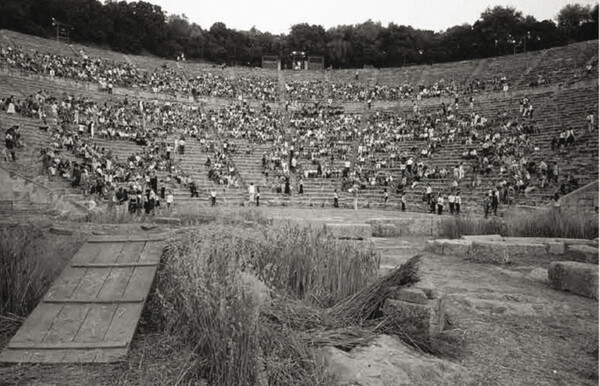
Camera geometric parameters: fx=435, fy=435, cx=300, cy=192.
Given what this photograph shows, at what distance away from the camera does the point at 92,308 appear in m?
3.95

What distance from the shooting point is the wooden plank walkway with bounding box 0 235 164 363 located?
335 cm

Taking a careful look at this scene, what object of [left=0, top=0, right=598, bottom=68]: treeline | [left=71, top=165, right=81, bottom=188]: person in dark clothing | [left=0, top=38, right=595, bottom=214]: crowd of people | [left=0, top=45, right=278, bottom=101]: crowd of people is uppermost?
[left=0, top=0, right=598, bottom=68]: treeline

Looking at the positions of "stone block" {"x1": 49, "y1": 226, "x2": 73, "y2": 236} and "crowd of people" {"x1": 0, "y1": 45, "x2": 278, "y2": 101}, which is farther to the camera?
"crowd of people" {"x1": 0, "y1": 45, "x2": 278, "y2": 101}

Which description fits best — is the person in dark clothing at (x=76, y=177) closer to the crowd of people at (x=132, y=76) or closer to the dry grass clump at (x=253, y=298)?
the dry grass clump at (x=253, y=298)

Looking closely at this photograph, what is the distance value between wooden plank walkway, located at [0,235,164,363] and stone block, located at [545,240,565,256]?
8.04 meters

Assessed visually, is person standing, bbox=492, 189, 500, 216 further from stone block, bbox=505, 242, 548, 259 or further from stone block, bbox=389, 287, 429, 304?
stone block, bbox=389, 287, 429, 304

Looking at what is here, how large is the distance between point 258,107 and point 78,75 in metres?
15.5

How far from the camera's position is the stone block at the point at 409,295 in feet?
14.5

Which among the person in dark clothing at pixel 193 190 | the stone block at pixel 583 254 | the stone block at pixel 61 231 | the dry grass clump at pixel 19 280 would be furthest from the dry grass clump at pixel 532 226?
the person in dark clothing at pixel 193 190

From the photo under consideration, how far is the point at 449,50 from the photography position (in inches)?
2486

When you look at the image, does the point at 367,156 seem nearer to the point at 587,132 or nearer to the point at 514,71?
the point at 587,132

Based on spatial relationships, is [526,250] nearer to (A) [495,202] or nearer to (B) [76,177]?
(A) [495,202]

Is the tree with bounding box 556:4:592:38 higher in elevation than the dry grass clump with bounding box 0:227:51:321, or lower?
higher

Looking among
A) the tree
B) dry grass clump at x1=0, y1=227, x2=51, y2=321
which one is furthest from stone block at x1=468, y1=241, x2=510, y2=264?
the tree
